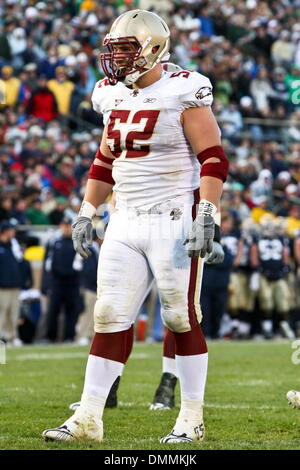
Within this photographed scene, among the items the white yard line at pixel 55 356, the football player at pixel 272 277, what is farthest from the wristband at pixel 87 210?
the football player at pixel 272 277

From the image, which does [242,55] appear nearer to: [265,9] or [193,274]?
[265,9]

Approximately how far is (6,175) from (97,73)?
3.88m

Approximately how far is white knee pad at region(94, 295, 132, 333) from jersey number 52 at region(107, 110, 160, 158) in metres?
0.66

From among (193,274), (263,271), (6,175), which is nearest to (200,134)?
(193,274)

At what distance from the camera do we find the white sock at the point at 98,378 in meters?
4.87

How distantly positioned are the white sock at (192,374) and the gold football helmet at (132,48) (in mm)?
1258

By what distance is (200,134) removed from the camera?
4.93 m

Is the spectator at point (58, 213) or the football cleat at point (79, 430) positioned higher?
the spectator at point (58, 213)

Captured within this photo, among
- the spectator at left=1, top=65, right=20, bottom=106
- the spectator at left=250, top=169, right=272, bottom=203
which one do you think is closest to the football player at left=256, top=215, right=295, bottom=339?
the spectator at left=250, top=169, right=272, bottom=203

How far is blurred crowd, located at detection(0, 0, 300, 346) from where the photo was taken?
1462 cm

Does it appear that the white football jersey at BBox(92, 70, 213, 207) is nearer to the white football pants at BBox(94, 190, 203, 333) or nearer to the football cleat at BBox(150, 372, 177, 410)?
the white football pants at BBox(94, 190, 203, 333)

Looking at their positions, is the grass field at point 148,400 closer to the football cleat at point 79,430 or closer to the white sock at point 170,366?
the football cleat at point 79,430

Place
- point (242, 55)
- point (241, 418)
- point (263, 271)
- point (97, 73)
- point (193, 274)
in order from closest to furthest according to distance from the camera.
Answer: point (193, 274), point (241, 418), point (263, 271), point (97, 73), point (242, 55)
